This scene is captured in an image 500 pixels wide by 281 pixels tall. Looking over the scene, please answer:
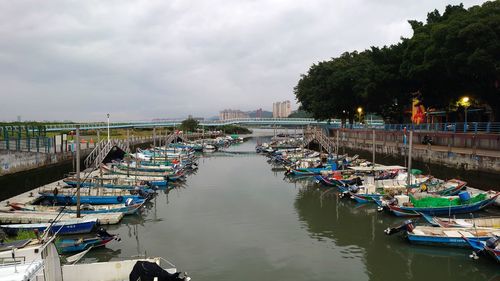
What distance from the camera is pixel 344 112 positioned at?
77.9 m

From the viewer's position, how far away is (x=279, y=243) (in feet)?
67.2

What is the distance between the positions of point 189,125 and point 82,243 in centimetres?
10609

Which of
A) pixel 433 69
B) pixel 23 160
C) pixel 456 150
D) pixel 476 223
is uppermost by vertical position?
pixel 433 69

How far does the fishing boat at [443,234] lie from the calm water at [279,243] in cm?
43

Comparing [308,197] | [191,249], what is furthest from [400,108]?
[191,249]

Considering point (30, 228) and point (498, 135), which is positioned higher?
point (498, 135)

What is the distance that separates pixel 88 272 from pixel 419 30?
44.5m

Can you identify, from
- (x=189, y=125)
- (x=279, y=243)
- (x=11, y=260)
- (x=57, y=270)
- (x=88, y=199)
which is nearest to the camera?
(x=11, y=260)

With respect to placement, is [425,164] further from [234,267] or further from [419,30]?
[234,267]

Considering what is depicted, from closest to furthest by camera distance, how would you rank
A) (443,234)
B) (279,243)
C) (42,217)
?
(443,234), (279,243), (42,217)

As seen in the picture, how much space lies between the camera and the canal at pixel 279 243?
1677 cm

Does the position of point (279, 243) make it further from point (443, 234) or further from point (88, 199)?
point (88, 199)

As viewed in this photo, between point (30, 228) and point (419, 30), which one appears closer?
point (30, 228)

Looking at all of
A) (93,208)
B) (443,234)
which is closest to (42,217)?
(93,208)
